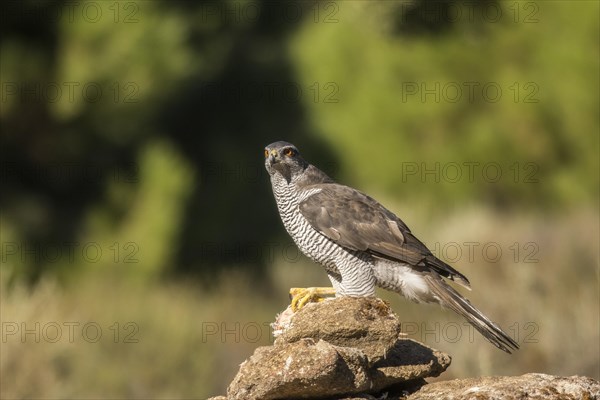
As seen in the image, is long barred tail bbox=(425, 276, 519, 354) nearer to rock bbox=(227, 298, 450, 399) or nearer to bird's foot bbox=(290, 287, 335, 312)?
rock bbox=(227, 298, 450, 399)

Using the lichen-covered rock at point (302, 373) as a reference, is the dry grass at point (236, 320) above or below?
above

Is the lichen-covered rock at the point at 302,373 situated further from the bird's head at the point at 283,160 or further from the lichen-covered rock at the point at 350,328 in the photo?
the bird's head at the point at 283,160

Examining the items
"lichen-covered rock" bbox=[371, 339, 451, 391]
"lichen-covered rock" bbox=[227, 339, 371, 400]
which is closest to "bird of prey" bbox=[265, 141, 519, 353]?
"lichen-covered rock" bbox=[371, 339, 451, 391]

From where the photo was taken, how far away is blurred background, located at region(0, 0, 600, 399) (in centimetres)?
1309

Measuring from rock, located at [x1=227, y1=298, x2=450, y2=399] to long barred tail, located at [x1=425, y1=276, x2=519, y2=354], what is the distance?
366 millimetres

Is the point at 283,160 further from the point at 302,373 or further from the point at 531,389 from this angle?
the point at 531,389

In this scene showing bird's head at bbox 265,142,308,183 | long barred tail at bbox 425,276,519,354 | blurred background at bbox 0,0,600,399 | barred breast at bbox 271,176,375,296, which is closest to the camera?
long barred tail at bbox 425,276,519,354

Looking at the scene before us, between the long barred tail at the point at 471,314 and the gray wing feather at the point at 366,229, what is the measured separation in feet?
0.42

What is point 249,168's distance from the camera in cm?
2120

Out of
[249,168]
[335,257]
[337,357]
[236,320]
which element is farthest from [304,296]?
[249,168]

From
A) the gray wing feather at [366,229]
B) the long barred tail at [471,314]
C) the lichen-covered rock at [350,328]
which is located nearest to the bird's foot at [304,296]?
the gray wing feather at [366,229]

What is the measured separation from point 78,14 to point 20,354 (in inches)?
293

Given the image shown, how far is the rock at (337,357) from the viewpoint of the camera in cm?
536

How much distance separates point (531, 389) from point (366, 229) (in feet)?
6.40
